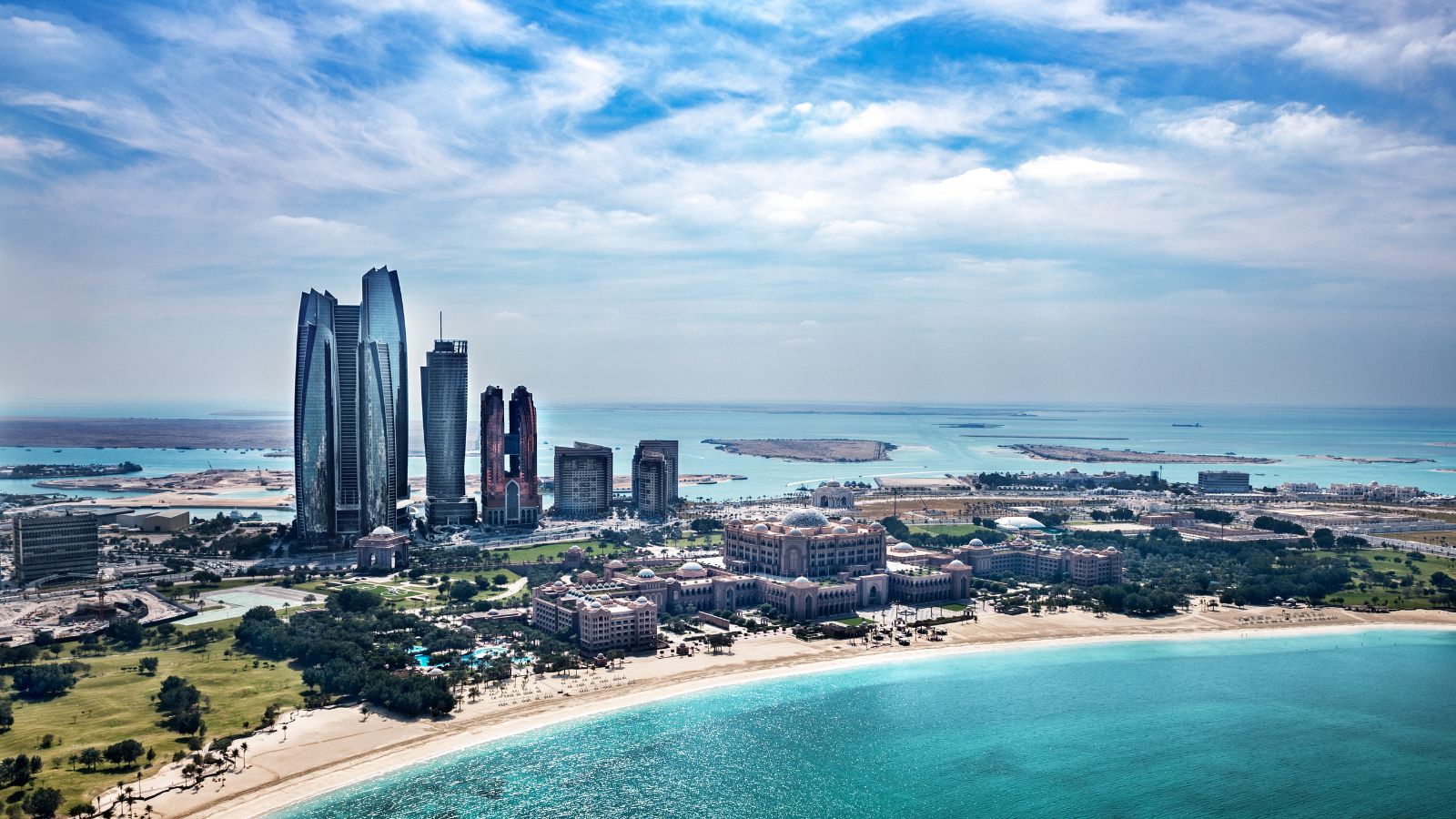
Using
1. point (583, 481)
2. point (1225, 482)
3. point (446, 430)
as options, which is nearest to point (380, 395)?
point (446, 430)

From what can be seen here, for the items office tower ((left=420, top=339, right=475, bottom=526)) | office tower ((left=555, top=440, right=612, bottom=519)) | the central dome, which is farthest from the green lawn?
office tower ((left=420, top=339, right=475, bottom=526))

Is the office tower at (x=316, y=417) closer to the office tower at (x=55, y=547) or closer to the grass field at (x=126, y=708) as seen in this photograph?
Answer: the office tower at (x=55, y=547)

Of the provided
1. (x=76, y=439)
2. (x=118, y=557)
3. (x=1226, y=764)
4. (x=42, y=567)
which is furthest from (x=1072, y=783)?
(x=76, y=439)

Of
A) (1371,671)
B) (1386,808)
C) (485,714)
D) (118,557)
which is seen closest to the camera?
(1386,808)

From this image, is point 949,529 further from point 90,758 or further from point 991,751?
point 90,758

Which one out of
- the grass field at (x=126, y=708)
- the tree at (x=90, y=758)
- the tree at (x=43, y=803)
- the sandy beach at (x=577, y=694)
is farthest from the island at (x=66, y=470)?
the tree at (x=43, y=803)

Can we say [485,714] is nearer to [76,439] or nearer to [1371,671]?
[1371,671]
